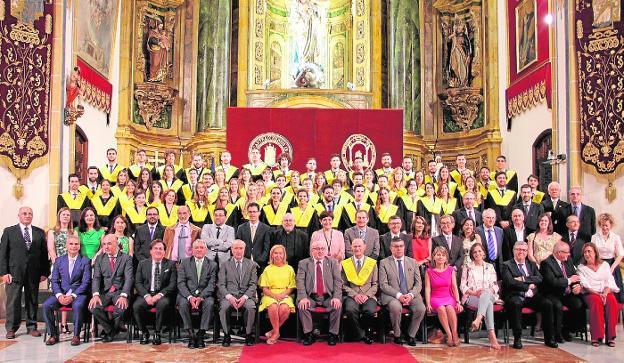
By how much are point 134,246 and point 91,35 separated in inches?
218

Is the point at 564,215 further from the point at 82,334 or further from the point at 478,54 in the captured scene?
the point at 478,54

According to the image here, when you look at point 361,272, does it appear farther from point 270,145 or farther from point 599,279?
point 270,145

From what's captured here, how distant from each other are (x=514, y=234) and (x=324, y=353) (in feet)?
8.60

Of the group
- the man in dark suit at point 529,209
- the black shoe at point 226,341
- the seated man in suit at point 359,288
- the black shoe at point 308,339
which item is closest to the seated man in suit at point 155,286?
the black shoe at point 226,341

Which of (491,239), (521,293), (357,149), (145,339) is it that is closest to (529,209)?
(491,239)

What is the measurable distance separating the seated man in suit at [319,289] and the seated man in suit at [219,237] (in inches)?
37.2

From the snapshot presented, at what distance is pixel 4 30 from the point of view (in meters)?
8.37

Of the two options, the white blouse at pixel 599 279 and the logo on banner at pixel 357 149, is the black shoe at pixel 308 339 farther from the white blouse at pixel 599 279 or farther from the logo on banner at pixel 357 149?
the logo on banner at pixel 357 149

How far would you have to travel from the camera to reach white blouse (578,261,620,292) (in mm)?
6719

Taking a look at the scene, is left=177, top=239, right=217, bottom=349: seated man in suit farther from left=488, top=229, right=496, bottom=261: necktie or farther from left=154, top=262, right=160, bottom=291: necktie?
left=488, top=229, right=496, bottom=261: necktie

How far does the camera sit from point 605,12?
885 cm

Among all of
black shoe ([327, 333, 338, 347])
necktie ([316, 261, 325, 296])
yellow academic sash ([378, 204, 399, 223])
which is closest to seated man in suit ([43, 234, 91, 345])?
necktie ([316, 261, 325, 296])

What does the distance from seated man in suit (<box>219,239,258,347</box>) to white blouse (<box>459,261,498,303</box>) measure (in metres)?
2.07

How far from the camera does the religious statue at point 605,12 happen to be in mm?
8773
